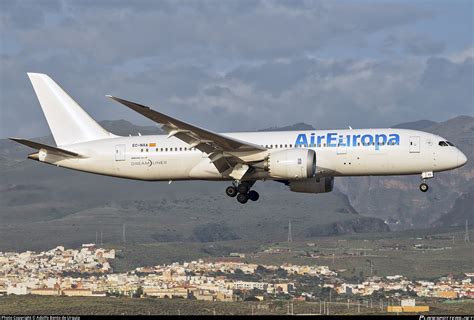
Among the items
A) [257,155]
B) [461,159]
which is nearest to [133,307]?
[257,155]

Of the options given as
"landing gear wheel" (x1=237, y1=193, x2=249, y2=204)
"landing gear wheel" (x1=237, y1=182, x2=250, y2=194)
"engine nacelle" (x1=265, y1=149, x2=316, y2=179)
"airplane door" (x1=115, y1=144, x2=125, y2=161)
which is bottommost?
"landing gear wheel" (x1=237, y1=193, x2=249, y2=204)

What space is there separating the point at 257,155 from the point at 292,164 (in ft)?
8.20

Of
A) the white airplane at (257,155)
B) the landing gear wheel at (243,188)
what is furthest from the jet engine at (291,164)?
the landing gear wheel at (243,188)

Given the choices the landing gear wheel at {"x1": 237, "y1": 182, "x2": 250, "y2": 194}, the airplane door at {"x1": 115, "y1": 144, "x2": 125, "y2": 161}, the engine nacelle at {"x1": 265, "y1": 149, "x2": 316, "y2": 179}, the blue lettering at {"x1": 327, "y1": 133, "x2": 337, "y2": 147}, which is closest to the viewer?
the engine nacelle at {"x1": 265, "y1": 149, "x2": 316, "y2": 179}

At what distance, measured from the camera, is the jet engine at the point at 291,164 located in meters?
58.3

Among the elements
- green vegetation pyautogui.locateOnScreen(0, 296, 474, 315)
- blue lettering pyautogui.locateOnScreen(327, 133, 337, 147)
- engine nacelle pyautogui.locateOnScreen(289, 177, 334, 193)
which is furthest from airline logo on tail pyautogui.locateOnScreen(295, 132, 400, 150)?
green vegetation pyautogui.locateOnScreen(0, 296, 474, 315)

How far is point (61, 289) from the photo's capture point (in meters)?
104

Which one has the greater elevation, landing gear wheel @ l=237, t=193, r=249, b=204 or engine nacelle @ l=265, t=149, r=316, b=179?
engine nacelle @ l=265, t=149, r=316, b=179

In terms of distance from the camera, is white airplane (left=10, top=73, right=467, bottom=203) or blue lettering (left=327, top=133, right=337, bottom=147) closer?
white airplane (left=10, top=73, right=467, bottom=203)

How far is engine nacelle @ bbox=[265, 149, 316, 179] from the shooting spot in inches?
2296

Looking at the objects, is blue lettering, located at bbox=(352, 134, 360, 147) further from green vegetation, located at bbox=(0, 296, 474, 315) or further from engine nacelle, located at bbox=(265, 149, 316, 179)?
green vegetation, located at bbox=(0, 296, 474, 315)

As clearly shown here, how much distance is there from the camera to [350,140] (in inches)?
2330

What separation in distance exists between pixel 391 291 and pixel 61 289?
46.9 metres

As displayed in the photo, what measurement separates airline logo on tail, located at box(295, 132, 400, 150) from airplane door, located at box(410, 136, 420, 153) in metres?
0.82
